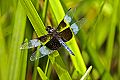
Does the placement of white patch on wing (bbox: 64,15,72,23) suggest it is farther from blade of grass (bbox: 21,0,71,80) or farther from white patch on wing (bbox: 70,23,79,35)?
blade of grass (bbox: 21,0,71,80)

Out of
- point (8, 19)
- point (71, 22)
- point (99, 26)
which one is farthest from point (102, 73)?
point (99, 26)

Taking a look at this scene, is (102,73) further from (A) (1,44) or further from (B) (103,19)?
(B) (103,19)

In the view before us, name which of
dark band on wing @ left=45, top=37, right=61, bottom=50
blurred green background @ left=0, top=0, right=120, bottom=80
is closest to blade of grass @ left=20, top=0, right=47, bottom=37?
blurred green background @ left=0, top=0, right=120, bottom=80

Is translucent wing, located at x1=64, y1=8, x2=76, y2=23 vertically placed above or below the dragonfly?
above

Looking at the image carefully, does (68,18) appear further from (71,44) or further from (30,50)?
(30,50)

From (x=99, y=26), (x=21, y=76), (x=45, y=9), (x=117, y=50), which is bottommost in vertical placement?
(x=117, y=50)
